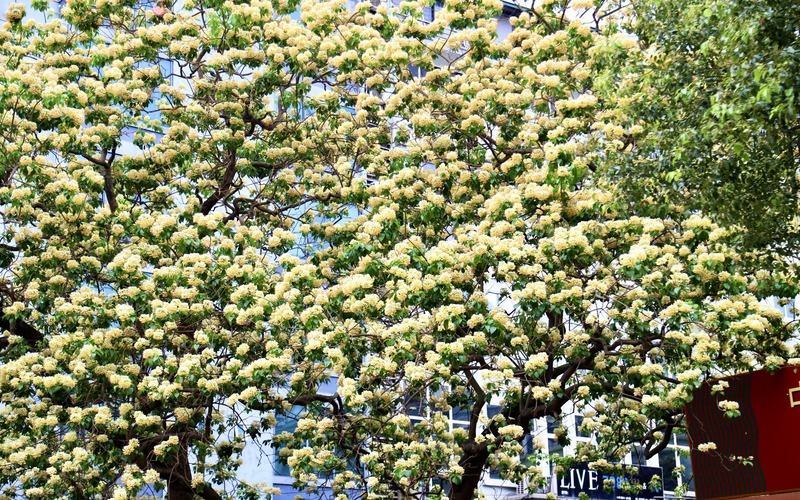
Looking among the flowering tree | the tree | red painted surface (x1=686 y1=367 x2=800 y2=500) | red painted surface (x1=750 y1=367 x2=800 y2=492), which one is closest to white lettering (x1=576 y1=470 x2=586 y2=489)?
the flowering tree

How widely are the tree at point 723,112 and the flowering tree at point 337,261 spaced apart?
748mm

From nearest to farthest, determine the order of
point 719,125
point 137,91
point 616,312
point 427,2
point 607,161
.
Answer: point 719,125 → point 607,161 → point 616,312 → point 137,91 → point 427,2

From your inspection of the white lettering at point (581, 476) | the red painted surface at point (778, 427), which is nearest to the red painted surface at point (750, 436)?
the red painted surface at point (778, 427)

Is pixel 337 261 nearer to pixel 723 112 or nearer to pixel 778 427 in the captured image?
pixel 778 427

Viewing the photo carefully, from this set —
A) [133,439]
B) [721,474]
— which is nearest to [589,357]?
[721,474]

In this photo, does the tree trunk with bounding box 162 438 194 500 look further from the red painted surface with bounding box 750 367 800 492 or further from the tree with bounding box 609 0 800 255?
the red painted surface with bounding box 750 367 800 492

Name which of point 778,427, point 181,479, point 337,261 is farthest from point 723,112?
point 181,479

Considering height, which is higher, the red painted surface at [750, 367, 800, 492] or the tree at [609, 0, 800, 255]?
the tree at [609, 0, 800, 255]

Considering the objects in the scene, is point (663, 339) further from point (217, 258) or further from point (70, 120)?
point (70, 120)

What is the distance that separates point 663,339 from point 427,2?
5891 millimetres

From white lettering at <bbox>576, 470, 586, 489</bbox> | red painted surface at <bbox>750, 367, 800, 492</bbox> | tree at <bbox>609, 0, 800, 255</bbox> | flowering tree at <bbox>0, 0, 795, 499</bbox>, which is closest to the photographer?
tree at <bbox>609, 0, 800, 255</bbox>

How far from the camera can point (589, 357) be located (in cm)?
1195

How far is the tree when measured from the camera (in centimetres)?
802

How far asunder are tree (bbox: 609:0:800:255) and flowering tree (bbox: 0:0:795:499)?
748 mm
